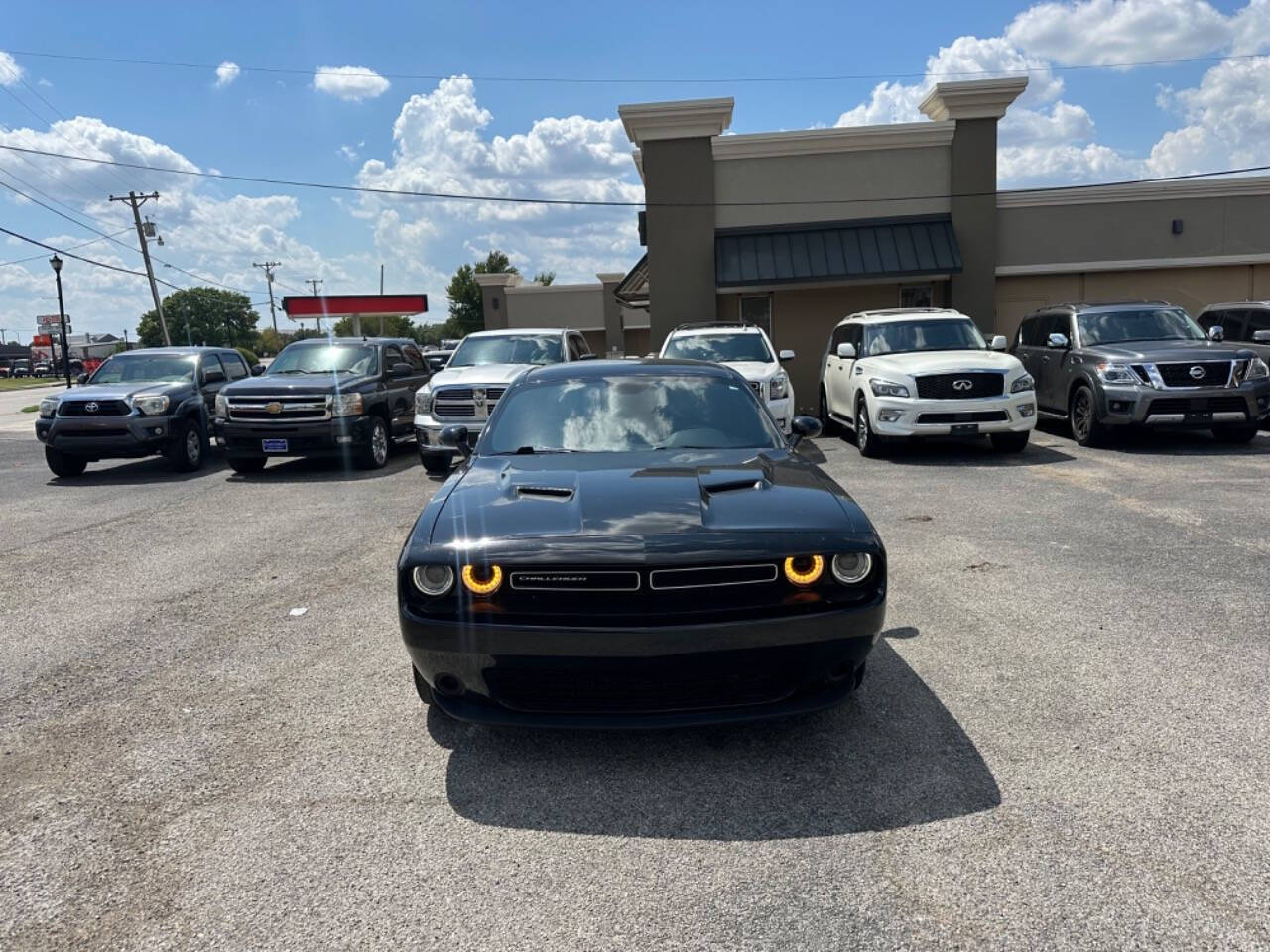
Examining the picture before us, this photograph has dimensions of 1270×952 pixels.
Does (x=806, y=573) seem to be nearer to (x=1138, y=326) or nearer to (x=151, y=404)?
(x=1138, y=326)

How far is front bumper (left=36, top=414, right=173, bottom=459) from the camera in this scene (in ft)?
40.7

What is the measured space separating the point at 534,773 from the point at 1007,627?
2.92m

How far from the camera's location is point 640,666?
3273 mm

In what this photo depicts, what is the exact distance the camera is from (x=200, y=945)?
257 centimetres

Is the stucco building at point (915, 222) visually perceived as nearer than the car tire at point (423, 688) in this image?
No

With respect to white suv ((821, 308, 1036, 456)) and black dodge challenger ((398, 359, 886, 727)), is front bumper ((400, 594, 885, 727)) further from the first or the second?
white suv ((821, 308, 1036, 456))

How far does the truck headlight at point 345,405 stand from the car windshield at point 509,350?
1538mm

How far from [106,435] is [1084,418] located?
12876 millimetres

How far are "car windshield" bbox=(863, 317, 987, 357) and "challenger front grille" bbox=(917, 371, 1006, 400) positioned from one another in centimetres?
145

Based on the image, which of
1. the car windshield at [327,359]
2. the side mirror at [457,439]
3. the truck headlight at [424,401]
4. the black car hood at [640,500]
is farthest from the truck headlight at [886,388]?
the side mirror at [457,439]

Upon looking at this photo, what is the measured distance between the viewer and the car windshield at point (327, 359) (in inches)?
526

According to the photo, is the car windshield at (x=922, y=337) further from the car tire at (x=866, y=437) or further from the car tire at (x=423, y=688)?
the car tire at (x=423, y=688)

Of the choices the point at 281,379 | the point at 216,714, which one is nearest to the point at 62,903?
the point at 216,714

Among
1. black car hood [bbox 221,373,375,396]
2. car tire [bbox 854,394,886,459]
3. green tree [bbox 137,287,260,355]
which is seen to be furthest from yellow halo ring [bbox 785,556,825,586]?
green tree [bbox 137,287,260,355]
